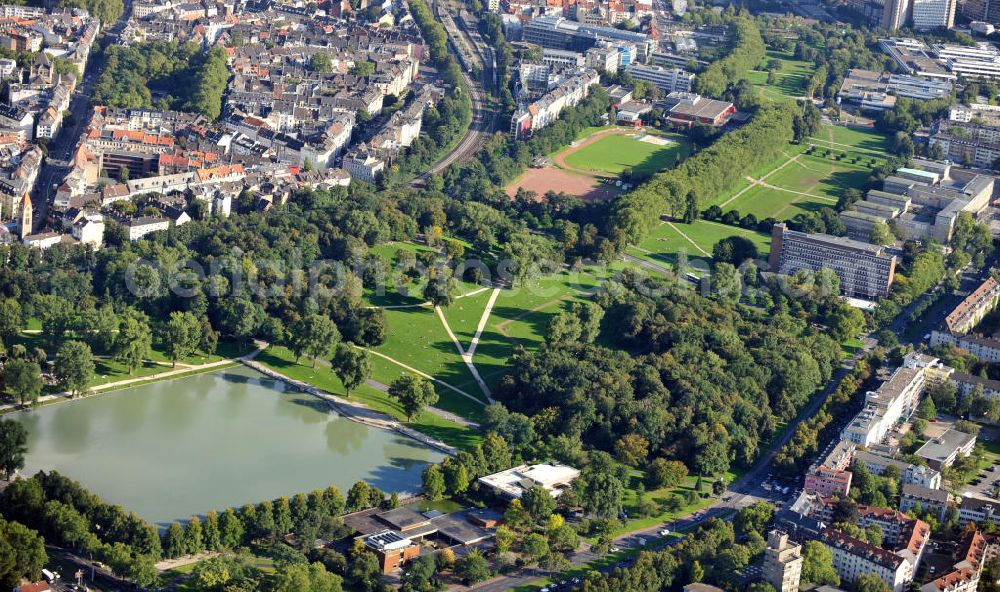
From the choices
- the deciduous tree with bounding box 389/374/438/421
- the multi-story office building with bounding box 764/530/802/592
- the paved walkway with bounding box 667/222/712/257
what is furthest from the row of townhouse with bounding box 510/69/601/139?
the multi-story office building with bounding box 764/530/802/592

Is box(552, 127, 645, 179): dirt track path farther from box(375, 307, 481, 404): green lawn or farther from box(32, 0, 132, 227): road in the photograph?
box(32, 0, 132, 227): road

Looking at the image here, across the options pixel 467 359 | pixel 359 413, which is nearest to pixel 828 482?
pixel 467 359

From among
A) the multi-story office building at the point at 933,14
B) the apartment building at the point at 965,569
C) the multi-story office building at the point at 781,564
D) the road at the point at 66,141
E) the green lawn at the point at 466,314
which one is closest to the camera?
the multi-story office building at the point at 781,564

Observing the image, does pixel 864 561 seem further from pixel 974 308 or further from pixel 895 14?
pixel 895 14

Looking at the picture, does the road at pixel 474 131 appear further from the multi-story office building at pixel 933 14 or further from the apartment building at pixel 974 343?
the multi-story office building at pixel 933 14

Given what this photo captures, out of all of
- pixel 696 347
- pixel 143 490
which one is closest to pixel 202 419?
pixel 143 490

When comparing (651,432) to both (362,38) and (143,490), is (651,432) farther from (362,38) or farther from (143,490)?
(362,38)

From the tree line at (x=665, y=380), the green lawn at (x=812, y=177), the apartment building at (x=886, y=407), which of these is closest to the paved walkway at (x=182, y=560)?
the tree line at (x=665, y=380)
